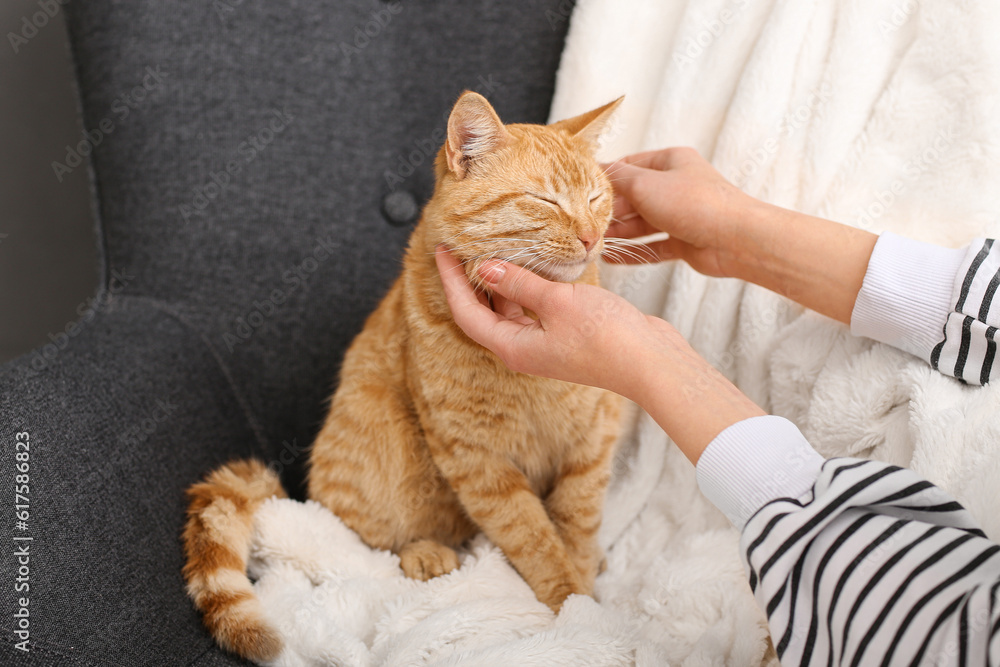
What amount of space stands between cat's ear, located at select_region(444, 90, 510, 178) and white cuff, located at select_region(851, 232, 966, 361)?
742 millimetres

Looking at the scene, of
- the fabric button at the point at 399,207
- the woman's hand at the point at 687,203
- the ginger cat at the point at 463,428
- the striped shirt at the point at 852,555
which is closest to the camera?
the striped shirt at the point at 852,555

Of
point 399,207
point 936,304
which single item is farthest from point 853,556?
point 399,207

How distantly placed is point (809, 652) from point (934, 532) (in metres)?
0.21

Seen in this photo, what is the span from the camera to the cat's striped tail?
1084 mm

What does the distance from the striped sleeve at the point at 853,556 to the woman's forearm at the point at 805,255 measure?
49cm

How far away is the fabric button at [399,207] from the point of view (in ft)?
5.56

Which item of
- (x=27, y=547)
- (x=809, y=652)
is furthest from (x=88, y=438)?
(x=809, y=652)

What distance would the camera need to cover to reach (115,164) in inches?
60.2

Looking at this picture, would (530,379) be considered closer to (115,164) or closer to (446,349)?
(446,349)

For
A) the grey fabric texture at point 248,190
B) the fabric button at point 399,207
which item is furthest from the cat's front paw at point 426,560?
the fabric button at point 399,207

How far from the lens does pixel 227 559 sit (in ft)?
3.94

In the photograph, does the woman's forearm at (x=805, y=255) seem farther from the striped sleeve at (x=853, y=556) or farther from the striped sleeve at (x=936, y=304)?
the striped sleeve at (x=853, y=556)

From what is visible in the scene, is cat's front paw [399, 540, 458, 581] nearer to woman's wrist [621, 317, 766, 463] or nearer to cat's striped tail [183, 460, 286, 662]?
cat's striped tail [183, 460, 286, 662]

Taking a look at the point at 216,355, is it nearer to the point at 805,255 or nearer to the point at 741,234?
the point at 741,234
